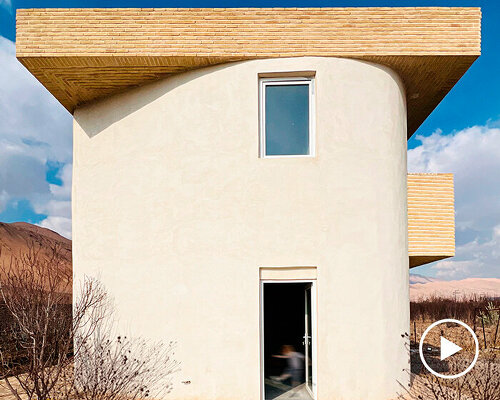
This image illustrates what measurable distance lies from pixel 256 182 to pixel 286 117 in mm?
1265

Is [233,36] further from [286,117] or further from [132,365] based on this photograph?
[132,365]

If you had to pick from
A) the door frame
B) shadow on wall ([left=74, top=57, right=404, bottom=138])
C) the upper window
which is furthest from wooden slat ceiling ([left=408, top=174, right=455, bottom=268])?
the upper window

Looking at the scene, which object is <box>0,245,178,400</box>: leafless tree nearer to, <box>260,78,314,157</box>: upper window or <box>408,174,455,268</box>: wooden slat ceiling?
<box>260,78,314,157</box>: upper window

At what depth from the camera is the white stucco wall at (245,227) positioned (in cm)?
748

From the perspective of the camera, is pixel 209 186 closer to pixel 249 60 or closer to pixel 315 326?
pixel 249 60

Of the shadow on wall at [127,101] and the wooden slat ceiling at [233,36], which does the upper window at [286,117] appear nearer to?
the shadow on wall at [127,101]

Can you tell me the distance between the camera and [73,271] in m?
8.26

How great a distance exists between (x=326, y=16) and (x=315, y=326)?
514 centimetres

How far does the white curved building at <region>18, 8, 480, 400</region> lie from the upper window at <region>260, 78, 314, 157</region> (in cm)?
2

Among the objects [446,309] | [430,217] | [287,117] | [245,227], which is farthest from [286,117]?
[446,309]

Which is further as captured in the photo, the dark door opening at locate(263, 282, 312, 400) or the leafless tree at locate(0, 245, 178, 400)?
the dark door opening at locate(263, 282, 312, 400)

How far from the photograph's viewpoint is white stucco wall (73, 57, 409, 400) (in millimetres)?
7477

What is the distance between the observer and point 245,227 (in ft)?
25.0

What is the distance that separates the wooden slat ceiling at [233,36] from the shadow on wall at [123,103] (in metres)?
0.24
